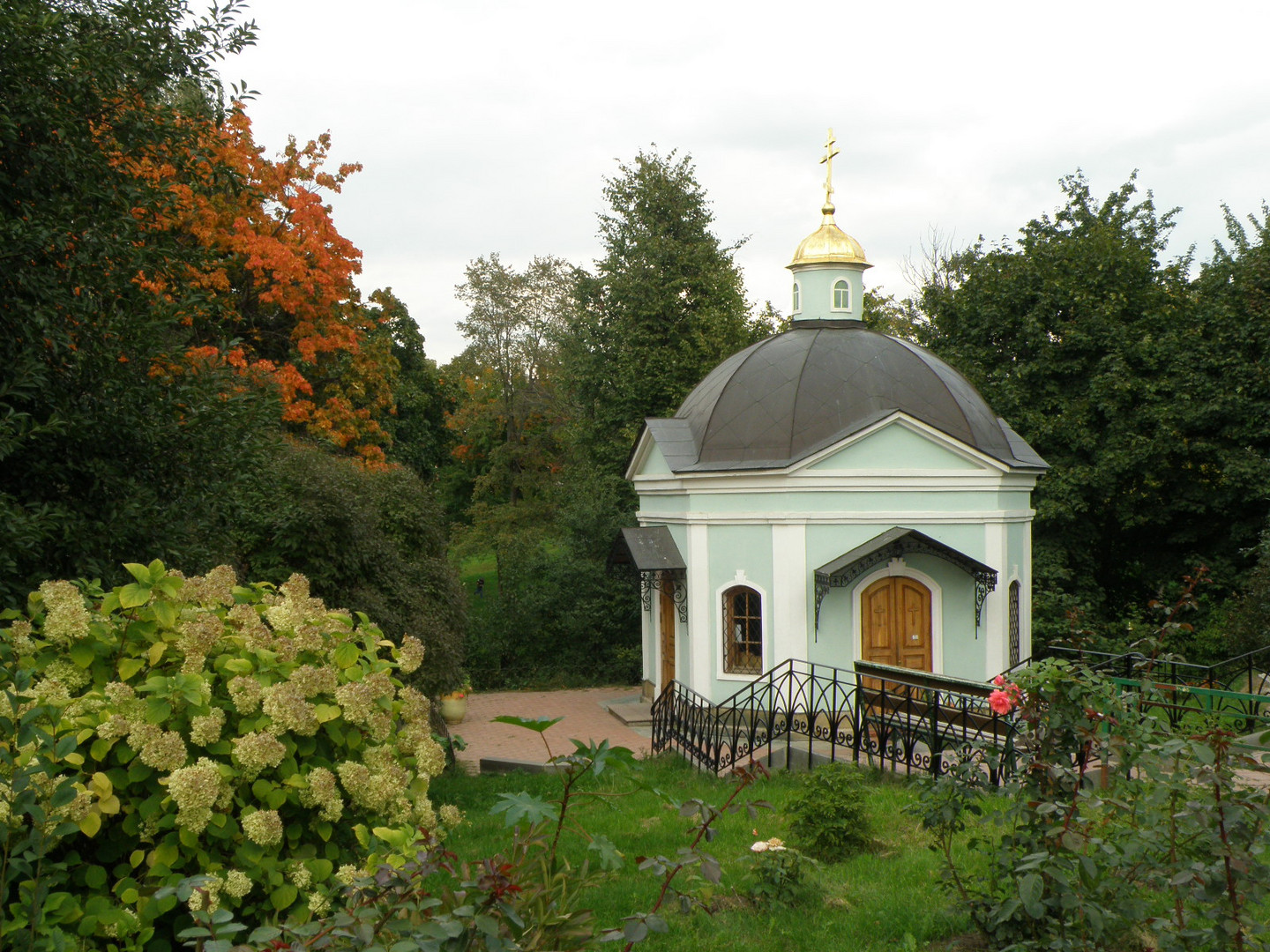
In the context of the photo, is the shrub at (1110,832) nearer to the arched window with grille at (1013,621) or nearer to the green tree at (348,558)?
the green tree at (348,558)

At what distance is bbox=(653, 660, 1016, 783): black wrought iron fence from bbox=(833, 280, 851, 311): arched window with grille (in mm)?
6405

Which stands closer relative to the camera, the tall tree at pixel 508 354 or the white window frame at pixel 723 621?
the white window frame at pixel 723 621

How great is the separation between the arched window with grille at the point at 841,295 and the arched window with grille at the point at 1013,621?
17.6 ft

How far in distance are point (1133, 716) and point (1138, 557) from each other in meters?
19.4

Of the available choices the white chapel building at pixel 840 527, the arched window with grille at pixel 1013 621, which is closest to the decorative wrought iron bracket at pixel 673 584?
the white chapel building at pixel 840 527

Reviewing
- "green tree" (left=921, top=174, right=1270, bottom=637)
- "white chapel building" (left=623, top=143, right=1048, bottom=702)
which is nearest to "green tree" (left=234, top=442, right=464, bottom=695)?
"white chapel building" (left=623, top=143, right=1048, bottom=702)

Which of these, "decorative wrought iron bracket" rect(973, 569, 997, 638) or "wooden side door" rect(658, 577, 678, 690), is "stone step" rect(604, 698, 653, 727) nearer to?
"wooden side door" rect(658, 577, 678, 690)

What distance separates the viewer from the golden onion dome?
55.3ft

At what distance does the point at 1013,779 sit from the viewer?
4.95 meters

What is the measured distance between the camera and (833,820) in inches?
283

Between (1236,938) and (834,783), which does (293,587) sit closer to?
(1236,938)

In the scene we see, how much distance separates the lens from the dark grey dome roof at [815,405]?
47.8ft

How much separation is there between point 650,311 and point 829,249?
832 cm

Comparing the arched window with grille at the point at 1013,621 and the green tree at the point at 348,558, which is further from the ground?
the green tree at the point at 348,558
